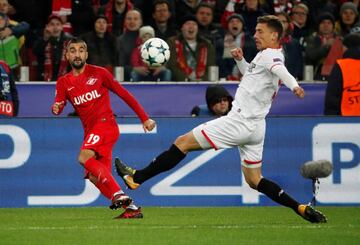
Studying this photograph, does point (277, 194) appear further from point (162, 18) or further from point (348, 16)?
point (348, 16)

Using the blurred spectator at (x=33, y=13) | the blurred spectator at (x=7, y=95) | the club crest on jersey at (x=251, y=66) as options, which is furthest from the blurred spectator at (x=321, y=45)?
the club crest on jersey at (x=251, y=66)

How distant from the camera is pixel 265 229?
1095cm

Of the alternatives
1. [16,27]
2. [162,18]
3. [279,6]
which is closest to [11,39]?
[16,27]

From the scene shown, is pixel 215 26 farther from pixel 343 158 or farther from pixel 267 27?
pixel 267 27

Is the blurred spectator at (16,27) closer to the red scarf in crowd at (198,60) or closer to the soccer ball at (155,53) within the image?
the red scarf in crowd at (198,60)

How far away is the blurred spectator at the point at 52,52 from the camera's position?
17312 mm

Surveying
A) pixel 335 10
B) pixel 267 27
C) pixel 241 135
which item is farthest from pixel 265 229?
pixel 335 10

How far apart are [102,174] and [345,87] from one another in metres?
4.00

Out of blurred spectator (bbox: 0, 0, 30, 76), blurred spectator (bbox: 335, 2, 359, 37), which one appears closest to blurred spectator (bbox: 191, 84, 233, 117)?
blurred spectator (bbox: 0, 0, 30, 76)

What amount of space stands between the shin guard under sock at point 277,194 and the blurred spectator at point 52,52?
637cm

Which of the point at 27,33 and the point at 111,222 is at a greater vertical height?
the point at 27,33

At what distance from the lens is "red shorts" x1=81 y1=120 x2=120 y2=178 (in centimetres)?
1209

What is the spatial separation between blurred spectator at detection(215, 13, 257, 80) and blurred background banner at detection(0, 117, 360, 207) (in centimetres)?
Result: 344

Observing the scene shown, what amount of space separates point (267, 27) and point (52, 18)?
665cm
